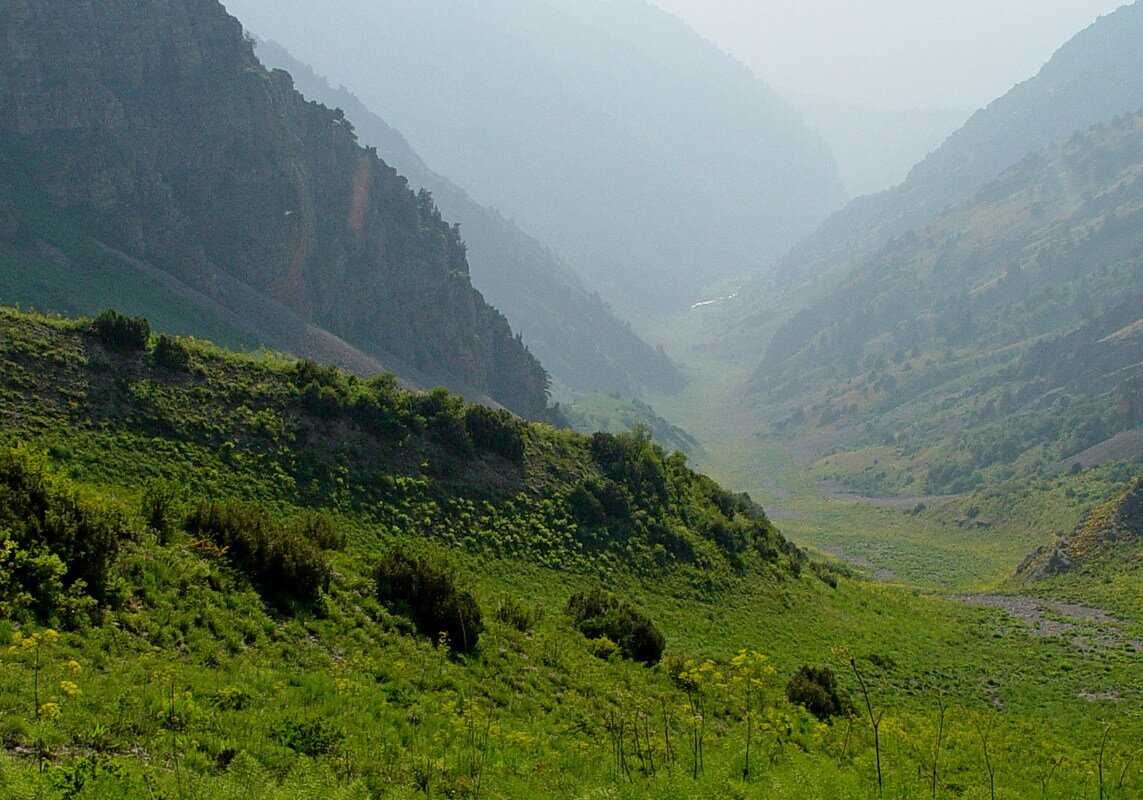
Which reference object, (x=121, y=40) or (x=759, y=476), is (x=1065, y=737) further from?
(x=759, y=476)

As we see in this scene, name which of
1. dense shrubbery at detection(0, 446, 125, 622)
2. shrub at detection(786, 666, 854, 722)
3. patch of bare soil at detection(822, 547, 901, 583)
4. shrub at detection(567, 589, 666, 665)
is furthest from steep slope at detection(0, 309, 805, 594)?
patch of bare soil at detection(822, 547, 901, 583)

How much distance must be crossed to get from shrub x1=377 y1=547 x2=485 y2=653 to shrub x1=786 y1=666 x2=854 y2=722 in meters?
8.80

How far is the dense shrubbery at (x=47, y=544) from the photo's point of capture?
10.9 metres

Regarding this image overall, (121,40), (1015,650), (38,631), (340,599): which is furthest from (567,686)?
(121,40)

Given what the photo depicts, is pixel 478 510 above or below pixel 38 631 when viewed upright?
below

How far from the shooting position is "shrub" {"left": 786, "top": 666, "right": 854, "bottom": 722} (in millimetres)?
18672

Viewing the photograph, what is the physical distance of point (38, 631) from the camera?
33.9ft

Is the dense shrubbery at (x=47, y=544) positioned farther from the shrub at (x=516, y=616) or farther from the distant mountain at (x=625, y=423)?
the distant mountain at (x=625, y=423)

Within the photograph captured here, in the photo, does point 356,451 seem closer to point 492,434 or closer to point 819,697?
point 492,434

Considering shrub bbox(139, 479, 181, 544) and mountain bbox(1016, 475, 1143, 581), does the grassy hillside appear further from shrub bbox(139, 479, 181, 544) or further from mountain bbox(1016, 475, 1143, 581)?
mountain bbox(1016, 475, 1143, 581)

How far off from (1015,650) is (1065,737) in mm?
12832

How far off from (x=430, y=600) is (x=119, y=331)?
64.8 feet

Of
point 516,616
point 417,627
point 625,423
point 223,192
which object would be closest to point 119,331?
point 417,627

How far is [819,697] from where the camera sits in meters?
18.9
